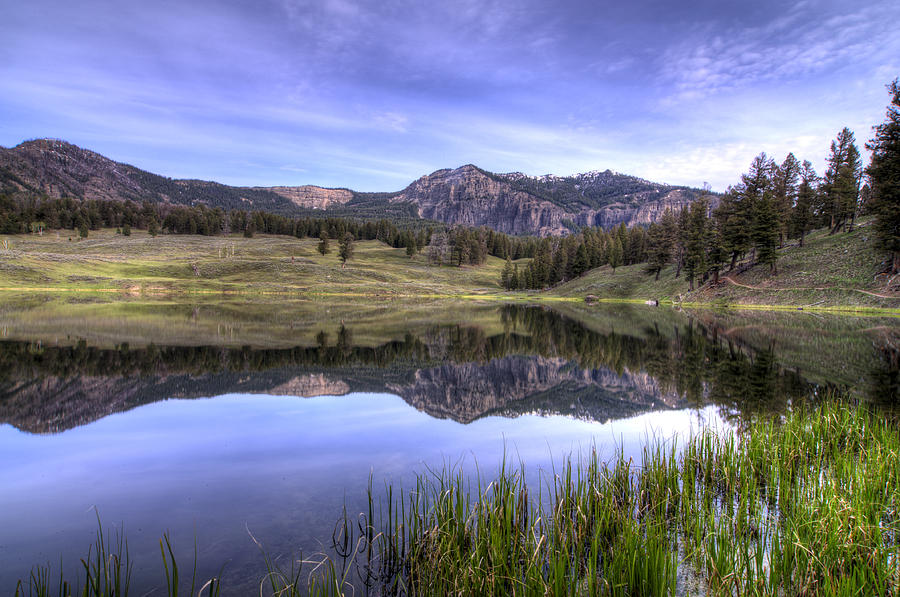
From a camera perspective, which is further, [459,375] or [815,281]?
[815,281]

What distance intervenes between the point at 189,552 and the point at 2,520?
381cm

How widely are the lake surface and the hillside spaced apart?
99.4 feet

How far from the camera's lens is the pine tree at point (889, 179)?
5294 centimetres

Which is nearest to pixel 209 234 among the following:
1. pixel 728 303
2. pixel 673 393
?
pixel 728 303

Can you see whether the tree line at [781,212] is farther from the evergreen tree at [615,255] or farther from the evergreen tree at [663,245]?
the evergreen tree at [615,255]

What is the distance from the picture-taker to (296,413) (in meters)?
15.8

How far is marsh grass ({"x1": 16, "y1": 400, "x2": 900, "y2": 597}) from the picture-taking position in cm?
519

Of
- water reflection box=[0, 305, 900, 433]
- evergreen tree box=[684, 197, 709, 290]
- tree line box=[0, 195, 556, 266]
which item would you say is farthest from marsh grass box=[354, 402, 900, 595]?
tree line box=[0, 195, 556, 266]

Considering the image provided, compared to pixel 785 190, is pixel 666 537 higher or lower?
lower

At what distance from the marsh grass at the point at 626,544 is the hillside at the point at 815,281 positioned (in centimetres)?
6403

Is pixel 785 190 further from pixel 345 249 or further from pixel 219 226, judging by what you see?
pixel 219 226

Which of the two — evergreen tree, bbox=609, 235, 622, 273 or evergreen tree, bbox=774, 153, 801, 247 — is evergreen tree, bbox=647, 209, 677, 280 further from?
evergreen tree, bbox=774, 153, 801, 247

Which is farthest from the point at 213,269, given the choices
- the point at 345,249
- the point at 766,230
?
the point at 766,230

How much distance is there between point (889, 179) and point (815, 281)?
50.4 ft
